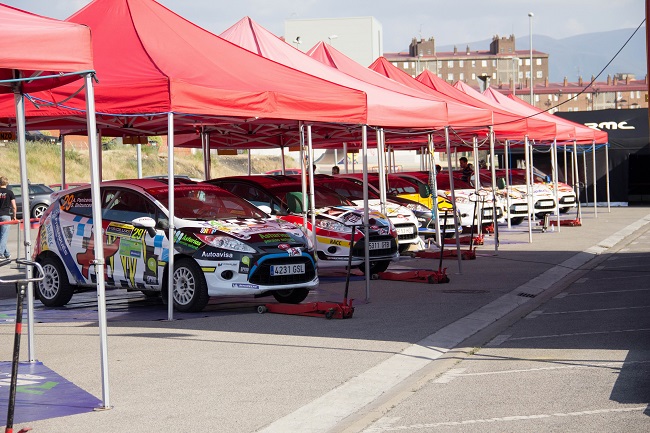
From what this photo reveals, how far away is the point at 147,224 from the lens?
42.9ft

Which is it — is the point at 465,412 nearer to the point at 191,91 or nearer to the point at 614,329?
the point at 614,329

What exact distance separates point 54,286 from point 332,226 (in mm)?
5002

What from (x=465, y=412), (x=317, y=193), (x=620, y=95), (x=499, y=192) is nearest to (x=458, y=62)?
(x=620, y=95)

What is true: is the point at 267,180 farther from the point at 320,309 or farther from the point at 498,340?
the point at 498,340

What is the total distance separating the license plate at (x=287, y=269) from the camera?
13070 millimetres

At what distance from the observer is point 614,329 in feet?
37.2

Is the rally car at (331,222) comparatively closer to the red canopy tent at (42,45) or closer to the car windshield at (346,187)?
the car windshield at (346,187)

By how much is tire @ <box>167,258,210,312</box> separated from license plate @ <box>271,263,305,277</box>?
848 mm

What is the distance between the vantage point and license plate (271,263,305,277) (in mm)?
13070

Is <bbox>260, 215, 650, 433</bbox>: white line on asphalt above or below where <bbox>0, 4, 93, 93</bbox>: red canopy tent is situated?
below

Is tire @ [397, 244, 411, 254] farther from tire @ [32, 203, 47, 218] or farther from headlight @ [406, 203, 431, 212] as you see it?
tire @ [32, 203, 47, 218]

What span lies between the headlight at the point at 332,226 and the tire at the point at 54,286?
4.77 metres

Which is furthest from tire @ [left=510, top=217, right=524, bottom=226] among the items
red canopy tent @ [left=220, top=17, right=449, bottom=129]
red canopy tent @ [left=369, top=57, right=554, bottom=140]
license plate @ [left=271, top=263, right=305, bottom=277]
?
license plate @ [left=271, top=263, right=305, bottom=277]

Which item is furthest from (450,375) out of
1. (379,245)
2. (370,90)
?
(379,245)
